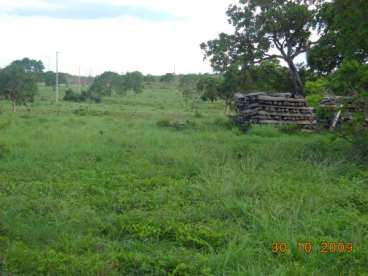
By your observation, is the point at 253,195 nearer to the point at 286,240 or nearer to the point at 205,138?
the point at 286,240

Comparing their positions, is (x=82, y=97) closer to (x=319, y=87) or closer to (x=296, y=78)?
(x=296, y=78)

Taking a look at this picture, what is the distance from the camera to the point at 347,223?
5180mm

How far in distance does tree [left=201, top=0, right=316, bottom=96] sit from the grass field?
11.9m

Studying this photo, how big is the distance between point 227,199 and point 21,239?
2.65m

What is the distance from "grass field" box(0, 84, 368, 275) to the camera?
4.14 metres

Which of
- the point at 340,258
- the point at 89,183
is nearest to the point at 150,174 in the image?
the point at 89,183

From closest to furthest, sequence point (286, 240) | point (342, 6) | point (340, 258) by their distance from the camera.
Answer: point (340, 258) → point (286, 240) → point (342, 6)

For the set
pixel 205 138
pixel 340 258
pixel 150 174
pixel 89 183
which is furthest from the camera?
pixel 205 138

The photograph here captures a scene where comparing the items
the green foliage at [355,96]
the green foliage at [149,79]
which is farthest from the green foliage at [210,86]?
the green foliage at [149,79]

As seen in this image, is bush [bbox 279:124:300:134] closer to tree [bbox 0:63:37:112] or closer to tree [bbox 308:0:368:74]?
tree [bbox 308:0:368:74]
